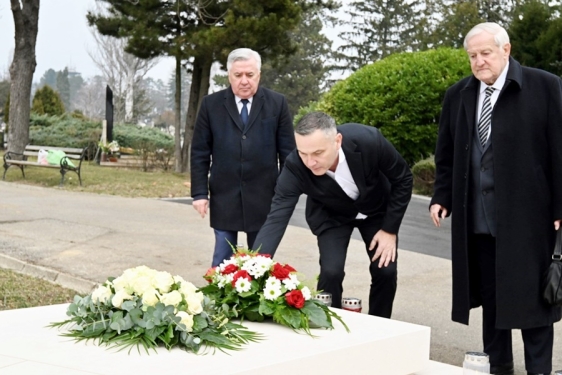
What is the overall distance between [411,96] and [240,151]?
15.9 meters

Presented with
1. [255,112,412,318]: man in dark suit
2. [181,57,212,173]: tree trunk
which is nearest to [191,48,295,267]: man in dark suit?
[255,112,412,318]: man in dark suit

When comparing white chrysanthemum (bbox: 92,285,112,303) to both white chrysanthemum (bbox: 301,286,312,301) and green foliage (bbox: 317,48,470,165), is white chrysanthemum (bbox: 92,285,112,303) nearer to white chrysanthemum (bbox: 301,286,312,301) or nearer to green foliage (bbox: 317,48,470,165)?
white chrysanthemum (bbox: 301,286,312,301)

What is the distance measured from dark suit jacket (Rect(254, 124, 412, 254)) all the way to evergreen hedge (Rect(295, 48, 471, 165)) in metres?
16.3

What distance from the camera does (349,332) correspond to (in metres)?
4.48

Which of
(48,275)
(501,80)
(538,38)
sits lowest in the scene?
(48,275)

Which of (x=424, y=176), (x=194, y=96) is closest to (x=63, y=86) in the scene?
(x=194, y=96)

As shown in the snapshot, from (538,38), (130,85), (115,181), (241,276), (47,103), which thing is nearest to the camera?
(241,276)

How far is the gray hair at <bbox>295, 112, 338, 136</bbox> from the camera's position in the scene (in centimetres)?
495

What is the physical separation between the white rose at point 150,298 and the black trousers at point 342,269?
5.99ft

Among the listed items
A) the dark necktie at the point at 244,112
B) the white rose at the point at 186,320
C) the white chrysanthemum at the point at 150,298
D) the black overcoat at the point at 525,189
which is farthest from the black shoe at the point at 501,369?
the dark necktie at the point at 244,112

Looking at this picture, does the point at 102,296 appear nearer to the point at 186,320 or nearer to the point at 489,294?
the point at 186,320

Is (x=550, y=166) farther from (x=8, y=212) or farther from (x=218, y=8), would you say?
(x=218, y=8)

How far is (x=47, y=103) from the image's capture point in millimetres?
44562

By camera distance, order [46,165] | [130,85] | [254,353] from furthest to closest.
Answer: [130,85] → [46,165] → [254,353]
